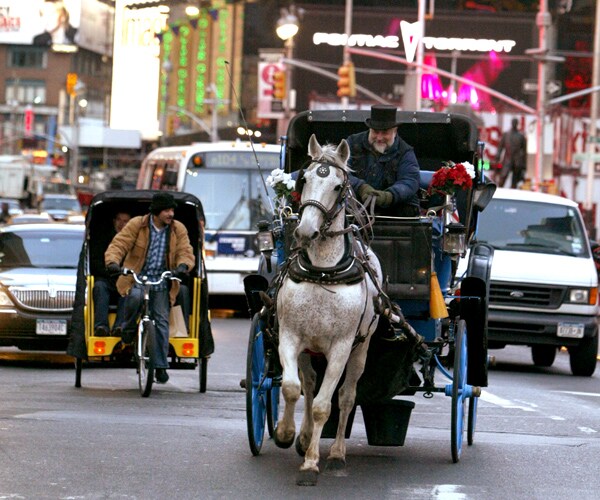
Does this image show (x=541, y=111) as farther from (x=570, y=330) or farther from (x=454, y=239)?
(x=454, y=239)

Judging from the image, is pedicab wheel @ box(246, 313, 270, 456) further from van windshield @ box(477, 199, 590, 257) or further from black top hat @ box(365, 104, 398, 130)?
van windshield @ box(477, 199, 590, 257)

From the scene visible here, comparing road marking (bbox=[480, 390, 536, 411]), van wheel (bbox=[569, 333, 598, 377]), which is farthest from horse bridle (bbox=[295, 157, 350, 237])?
van wheel (bbox=[569, 333, 598, 377])

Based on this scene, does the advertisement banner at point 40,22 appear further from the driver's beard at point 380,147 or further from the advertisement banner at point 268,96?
the driver's beard at point 380,147

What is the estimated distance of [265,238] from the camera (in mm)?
11898

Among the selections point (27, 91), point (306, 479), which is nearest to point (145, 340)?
point (306, 479)

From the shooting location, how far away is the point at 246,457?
10625 millimetres

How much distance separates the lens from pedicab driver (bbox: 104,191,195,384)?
50.1 feet

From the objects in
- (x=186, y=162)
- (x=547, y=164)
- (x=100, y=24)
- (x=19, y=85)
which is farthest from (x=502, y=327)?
(x=100, y=24)

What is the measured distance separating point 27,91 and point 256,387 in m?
166

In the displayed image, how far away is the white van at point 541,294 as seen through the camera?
63.3ft

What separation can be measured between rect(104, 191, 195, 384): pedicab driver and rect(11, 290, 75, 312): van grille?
3.02 meters

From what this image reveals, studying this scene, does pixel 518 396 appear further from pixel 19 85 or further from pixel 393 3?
pixel 19 85

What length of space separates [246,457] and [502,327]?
357 inches

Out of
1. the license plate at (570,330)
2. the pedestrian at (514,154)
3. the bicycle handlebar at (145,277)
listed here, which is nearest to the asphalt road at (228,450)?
the bicycle handlebar at (145,277)
